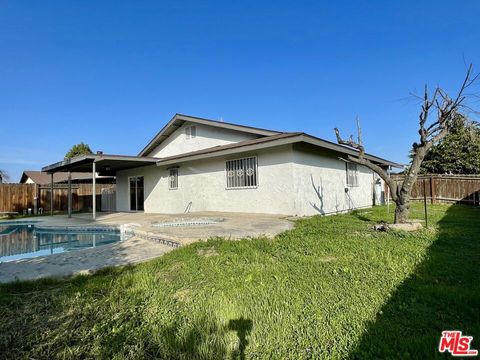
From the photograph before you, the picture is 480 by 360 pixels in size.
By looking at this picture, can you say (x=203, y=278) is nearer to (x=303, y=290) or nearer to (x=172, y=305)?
(x=172, y=305)

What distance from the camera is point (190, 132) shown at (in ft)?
50.1

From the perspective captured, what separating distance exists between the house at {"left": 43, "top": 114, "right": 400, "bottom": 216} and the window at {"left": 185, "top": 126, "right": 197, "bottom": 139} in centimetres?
6

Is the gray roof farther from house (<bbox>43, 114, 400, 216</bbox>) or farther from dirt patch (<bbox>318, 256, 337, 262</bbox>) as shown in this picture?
dirt patch (<bbox>318, 256, 337, 262</bbox>)

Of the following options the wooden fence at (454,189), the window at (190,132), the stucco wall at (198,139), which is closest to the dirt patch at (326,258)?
the stucco wall at (198,139)

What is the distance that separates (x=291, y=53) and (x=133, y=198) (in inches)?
519

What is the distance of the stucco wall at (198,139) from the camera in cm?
1315

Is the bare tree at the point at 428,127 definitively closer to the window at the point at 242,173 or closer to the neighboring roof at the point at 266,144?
the neighboring roof at the point at 266,144

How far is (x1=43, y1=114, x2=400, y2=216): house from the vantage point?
34.7 feet

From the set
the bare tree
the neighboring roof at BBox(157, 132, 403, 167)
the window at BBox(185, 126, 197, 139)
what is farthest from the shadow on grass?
the window at BBox(185, 126, 197, 139)

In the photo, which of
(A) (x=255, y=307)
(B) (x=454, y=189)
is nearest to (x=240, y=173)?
(A) (x=255, y=307)

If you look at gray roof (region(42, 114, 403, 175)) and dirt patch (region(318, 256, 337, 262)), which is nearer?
dirt patch (region(318, 256, 337, 262))

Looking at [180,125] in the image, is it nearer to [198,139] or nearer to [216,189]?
[198,139]

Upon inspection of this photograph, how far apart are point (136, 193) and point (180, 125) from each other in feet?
18.2

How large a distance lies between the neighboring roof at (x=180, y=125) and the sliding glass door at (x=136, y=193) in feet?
6.49
